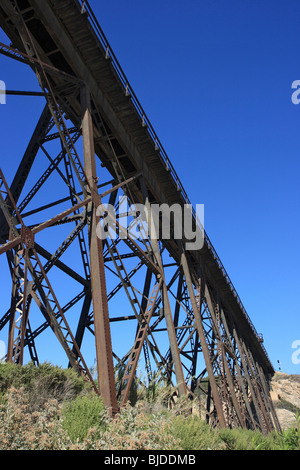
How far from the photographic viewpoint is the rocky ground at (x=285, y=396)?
152 feet

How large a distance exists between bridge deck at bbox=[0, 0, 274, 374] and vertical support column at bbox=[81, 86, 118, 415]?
2141mm

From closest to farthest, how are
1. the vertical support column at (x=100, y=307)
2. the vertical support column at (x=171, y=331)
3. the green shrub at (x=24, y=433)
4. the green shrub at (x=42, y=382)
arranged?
the green shrub at (x=24, y=433)
the green shrub at (x=42, y=382)
the vertical support column at (x=100, y=307)
the vertical support column at (x=171, y=331)

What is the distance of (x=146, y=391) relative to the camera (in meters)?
8.66

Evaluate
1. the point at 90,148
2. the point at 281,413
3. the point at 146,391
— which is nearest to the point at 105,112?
the point at 90,148

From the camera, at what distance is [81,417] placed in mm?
4688

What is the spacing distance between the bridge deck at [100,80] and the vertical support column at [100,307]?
214 centimetres

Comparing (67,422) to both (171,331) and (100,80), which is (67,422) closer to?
(171,331)

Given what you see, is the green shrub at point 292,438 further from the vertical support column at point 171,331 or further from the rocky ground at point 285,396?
the rocky ground at point 285,396

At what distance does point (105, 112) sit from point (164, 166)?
3465 mm

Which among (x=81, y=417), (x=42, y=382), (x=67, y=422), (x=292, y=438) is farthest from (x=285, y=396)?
(x=67, y=422)

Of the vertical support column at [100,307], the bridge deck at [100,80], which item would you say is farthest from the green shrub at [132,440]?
the bridge deck at [100,80]
